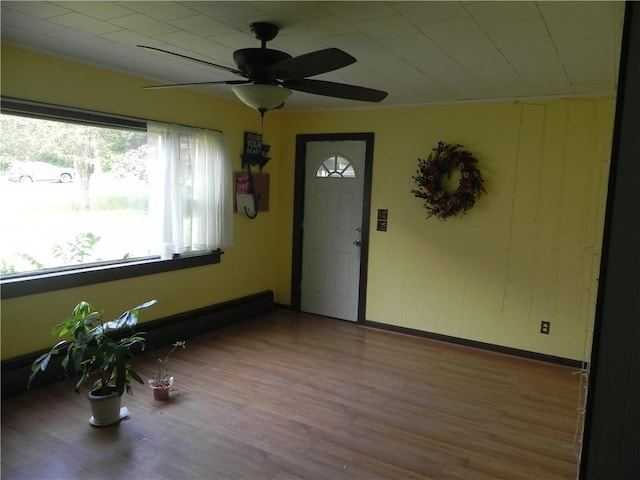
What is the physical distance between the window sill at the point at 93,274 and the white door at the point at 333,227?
4.06ft

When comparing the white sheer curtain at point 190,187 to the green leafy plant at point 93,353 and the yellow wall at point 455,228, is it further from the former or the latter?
the green leafy plant at point 93,353

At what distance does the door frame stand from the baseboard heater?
15.1 inches

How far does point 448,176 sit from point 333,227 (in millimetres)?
1381

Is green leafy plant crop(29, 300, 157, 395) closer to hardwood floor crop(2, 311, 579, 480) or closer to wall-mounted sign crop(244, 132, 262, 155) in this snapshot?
hardwood floor crop(2, 311, 579, 480)

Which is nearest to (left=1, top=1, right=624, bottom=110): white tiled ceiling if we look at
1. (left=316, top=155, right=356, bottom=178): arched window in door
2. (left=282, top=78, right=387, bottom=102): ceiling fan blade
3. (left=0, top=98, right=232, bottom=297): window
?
(left=282, top=78, right=387, bottom=102): ceiling fan blade

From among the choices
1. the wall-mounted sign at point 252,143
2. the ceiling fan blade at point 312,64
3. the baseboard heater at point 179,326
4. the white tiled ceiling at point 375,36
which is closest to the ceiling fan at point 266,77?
the ceiling fan blade at point 312,64

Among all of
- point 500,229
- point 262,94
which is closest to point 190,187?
point 262,94

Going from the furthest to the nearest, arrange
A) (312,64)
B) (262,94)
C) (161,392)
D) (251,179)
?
1. (251,179)
2. (161,392)
3. (262,94)
4. (312,64)

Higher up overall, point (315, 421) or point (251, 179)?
point (251, 179)

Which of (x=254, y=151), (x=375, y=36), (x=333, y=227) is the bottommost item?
(x=333, y=227)

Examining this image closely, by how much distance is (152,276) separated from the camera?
4078 mm

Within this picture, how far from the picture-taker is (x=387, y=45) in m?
2.70

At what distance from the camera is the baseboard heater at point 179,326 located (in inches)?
123

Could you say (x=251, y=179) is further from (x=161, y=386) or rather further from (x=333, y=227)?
(x=161, y=386)
